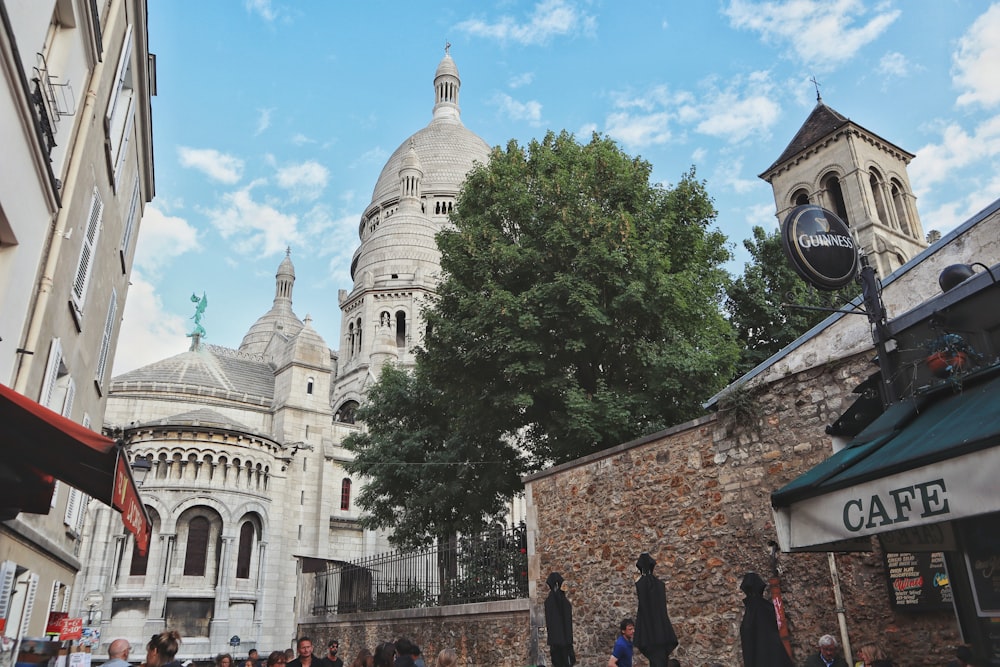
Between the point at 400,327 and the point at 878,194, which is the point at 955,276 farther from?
the point at 400,327

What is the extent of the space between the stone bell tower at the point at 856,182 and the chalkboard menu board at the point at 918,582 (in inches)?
1299

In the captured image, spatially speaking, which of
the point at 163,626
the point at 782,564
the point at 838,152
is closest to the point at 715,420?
the point at 782,564

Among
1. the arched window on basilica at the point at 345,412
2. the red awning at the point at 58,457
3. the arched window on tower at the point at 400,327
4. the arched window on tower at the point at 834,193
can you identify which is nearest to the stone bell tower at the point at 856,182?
the arched window on tower at the point at 834,193

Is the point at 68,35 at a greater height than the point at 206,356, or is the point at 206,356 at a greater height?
the point at 206,356

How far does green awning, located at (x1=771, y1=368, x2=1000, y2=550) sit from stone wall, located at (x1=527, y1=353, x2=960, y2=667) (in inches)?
105

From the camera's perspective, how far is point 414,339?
4962 cm

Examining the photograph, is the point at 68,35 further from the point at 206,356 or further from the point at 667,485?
the point at 206,356

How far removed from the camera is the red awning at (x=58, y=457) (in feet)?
16.6

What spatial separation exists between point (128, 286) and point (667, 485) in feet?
37.7

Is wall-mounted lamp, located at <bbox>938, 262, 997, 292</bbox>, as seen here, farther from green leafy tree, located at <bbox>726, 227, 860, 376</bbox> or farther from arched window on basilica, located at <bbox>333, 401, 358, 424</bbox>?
arched window on basilica, located at <bbox>333, 401, 358, 424</bbox>

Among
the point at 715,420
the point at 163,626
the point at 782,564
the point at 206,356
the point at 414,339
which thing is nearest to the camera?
the point at 782,564

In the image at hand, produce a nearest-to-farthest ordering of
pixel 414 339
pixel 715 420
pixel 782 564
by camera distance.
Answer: pixel 782 564 → pixel 715 420 → pixel 414 339

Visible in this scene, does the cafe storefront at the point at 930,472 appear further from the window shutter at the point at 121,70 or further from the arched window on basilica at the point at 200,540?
the arched window on basilica at the point at 200,540

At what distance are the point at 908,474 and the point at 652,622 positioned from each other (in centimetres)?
388
